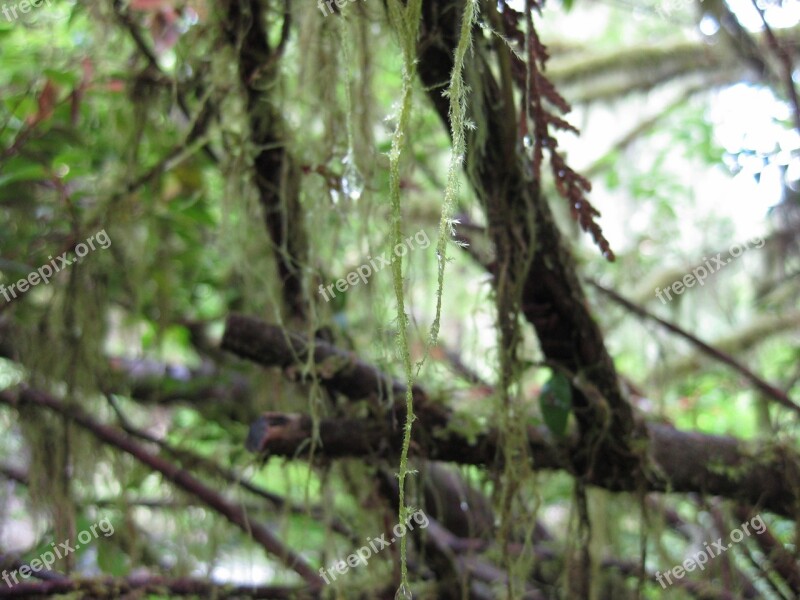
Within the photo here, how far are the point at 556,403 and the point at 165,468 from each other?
781mm

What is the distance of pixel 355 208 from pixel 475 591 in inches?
29.9

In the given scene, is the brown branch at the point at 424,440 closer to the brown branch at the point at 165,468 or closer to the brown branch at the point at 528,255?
the brown branch at the point at 528,255

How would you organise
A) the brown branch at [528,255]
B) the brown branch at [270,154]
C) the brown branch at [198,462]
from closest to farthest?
the brown branch at [528,255] < the brown branch at [270,154] < the brown branch at [198,462]

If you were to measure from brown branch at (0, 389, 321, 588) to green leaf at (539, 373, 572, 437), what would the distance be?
54cm

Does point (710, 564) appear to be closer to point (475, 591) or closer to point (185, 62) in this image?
point (475, 591)

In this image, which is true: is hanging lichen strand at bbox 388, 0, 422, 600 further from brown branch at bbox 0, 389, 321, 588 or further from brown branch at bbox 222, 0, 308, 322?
brown branch at bbox 0, 389, 321, 588

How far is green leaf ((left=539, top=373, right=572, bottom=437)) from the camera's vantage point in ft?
3.35

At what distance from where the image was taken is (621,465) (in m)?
1.11

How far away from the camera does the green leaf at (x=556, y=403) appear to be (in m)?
1.02

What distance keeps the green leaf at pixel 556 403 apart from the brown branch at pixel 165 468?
539 mm

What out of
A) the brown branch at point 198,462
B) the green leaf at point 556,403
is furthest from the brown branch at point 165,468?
the green leaf at point 556,403

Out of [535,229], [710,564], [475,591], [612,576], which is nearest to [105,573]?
[475,591]

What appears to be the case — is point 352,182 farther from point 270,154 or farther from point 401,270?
point 401,270

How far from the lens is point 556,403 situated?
102 cm
